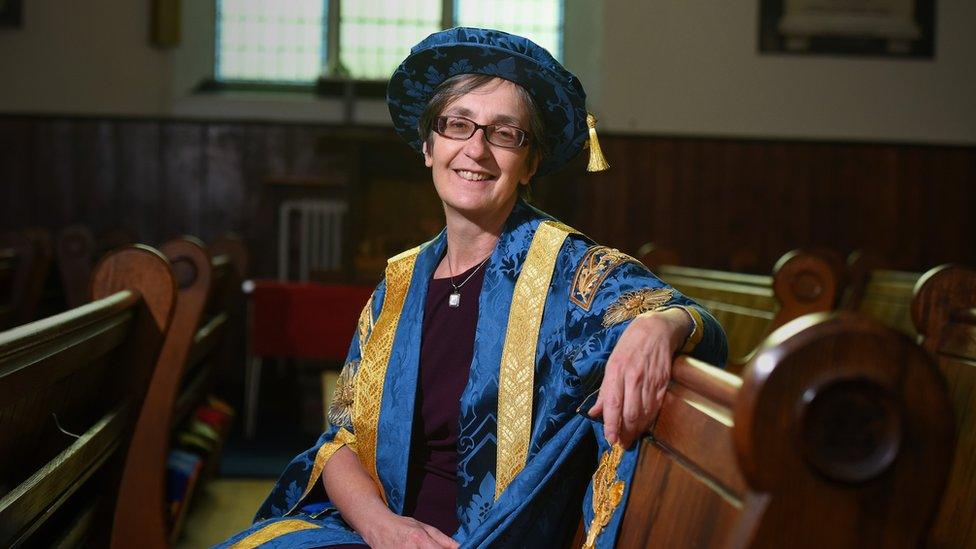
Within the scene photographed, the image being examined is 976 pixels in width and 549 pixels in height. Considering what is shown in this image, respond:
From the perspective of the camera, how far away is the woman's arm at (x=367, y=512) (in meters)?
1.67

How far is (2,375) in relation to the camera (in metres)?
1.40

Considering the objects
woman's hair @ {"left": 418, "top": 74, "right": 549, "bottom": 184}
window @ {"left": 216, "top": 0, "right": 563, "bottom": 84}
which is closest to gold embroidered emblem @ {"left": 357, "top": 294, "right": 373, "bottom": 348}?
woman's hair @ {"left": 418, "top": 74, "right": 549, "bottom": 184}

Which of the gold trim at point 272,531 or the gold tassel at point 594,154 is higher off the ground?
the gold tassel at point 594,154

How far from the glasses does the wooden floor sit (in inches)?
84.3

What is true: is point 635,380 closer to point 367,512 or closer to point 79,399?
point 367,512

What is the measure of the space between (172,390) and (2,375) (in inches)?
50.4

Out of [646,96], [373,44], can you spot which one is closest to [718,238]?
[646,96]

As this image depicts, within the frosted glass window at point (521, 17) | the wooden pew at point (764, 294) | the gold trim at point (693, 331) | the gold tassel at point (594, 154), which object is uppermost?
the frosted glass window at point (521, 17)

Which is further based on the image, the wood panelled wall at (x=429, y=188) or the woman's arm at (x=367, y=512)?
the wood panelled wall at (x=429, y=188)

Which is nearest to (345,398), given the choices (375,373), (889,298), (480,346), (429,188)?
(375,373)

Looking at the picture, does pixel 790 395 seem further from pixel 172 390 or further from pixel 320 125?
pixel 320 125

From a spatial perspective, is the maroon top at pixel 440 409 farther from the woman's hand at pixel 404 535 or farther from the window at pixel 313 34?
the window at pixel 313 34

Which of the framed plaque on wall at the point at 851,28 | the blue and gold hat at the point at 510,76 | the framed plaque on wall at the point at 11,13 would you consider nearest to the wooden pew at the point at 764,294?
the blue and gold hat at the point at 510,76

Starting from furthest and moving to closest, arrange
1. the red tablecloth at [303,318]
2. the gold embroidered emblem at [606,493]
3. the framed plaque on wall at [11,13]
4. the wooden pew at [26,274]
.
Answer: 1. the framed plaque on wall at [11,13]
2. the red tablecloth at [303,318]
3. the wooden pew at [26,274]
4. the gold embroidered emblem at [606,493]
